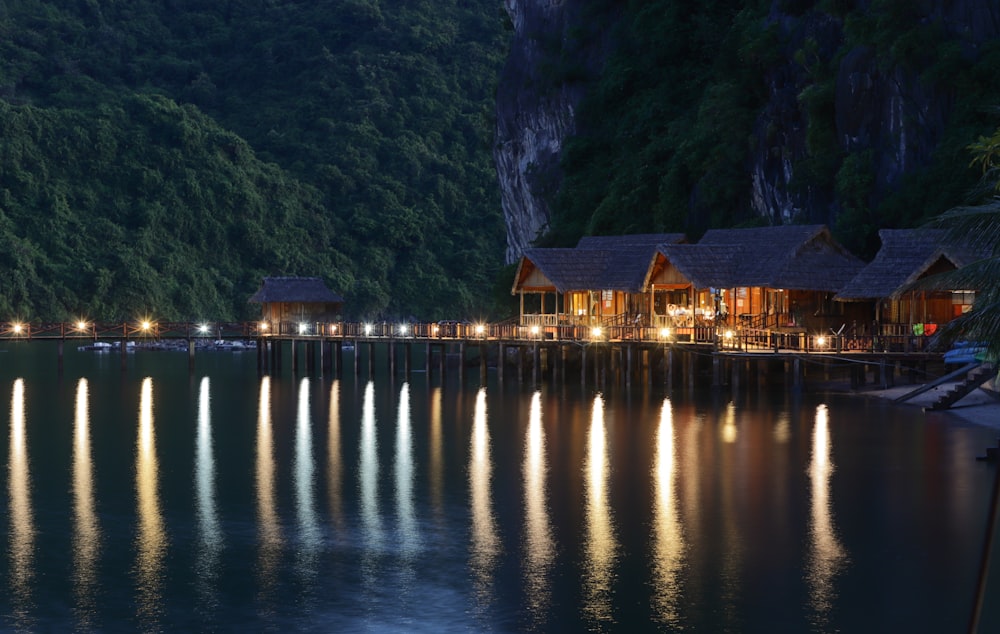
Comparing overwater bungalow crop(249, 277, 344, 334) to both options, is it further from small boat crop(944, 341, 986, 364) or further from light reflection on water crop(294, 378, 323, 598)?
small boat crop(944, 341, 986, 364)

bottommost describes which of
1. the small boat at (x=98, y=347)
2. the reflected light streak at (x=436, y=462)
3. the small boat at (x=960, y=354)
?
the reflected light streak at (x=436, y=462)

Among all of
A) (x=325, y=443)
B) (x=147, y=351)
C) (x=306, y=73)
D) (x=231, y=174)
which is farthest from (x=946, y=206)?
(x=306, y=73)

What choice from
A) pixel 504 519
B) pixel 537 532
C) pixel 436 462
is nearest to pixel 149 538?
pixel 504 519

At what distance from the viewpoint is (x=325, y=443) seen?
41438 millimetres

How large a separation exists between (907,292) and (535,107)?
41050 mm

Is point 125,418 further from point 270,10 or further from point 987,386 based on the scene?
point 270,10

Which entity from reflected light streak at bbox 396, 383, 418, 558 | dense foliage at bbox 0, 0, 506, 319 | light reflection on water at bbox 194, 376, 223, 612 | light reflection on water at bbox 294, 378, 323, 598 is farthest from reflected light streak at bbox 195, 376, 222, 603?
dense foliage at bbox 0, 0, 506, 319

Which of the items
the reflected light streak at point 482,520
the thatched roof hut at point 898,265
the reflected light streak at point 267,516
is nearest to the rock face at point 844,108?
the thatched roof hut at point 898,265

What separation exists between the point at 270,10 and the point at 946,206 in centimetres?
11974

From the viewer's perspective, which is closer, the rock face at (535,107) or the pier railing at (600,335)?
the pier railing at (600,335)

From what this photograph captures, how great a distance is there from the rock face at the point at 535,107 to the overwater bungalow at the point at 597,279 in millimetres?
20515

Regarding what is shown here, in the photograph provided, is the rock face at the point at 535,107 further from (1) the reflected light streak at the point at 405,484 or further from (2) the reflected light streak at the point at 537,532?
(2) the reflected light streak at the point at 537,532

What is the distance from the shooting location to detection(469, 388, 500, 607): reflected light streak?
75.6 feet

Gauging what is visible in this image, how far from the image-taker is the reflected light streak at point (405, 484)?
26438 millimetres
